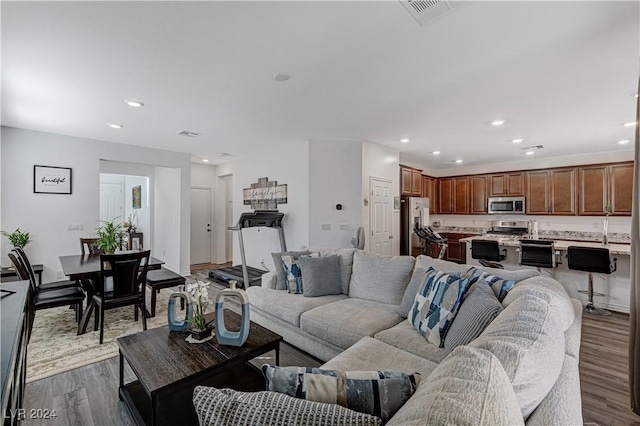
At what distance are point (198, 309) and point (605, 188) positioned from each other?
7181mm

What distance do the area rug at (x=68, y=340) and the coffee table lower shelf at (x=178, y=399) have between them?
956mm

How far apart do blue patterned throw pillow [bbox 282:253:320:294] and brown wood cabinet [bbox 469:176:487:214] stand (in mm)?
5589

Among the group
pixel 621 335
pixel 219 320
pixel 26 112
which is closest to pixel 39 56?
pixel 26 112

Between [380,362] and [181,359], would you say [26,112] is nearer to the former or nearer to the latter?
[181,359]

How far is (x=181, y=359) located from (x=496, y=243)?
454 cm

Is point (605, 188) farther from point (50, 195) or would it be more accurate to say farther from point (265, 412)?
point (50, 195)

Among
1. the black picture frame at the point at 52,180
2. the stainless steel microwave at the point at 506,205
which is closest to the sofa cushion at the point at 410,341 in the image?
the black picture frame at the point at 52,180

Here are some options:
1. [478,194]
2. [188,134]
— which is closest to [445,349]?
[188,134]

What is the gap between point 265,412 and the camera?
30.2 inches

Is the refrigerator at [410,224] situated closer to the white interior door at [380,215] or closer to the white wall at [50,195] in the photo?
the white interior door at [380,215]

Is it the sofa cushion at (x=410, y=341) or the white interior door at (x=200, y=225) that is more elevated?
the white interior door at (x=200, y=225)

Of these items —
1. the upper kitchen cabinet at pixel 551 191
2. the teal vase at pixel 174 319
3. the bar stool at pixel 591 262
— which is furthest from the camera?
the upper kitchen cabinet at pixel 551 191

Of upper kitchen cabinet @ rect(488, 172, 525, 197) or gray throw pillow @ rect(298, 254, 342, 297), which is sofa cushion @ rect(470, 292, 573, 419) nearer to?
gray throw pillow @ rect(298, 254, 342, 297)

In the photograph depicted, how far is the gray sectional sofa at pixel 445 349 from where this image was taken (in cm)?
72
